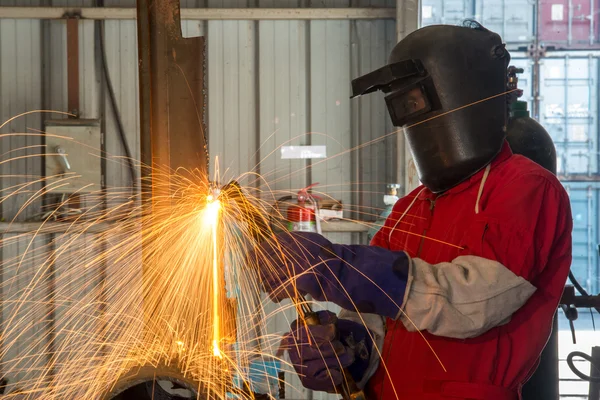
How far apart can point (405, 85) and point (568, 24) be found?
5.07 m

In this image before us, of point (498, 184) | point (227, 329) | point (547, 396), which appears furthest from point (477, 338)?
point (547, 396)

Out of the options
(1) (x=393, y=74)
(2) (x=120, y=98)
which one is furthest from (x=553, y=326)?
(2) (x=120, y=98)

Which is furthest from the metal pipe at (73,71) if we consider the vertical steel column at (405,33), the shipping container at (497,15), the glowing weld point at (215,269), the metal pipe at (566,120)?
the metal pipe at (566,120)

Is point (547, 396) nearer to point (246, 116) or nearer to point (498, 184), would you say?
point (498, 184)

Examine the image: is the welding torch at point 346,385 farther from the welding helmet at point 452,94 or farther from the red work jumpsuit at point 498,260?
the welding helmet at point 452,94

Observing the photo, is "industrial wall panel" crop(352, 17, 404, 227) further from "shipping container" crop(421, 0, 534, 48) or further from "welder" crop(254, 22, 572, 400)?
"welder" crop(254, 22, 572, 400)

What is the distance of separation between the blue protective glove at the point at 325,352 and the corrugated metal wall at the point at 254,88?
249 cm

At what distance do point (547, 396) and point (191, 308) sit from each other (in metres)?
1.79

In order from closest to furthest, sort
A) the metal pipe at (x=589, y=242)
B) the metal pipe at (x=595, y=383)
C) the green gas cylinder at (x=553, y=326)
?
1. the green gas cylinder at (x=553, y=326)
2. the metal pipe at (x=595, y=383)
3. the metal pipe at (x=589, y=242)

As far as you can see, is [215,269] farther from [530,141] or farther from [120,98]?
[120,98]

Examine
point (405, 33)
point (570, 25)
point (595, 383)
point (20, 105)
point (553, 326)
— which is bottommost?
point (595, 383)

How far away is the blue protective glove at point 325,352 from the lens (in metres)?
1.65

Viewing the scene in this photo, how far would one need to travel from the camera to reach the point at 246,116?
172 inches

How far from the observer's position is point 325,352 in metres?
1.66
